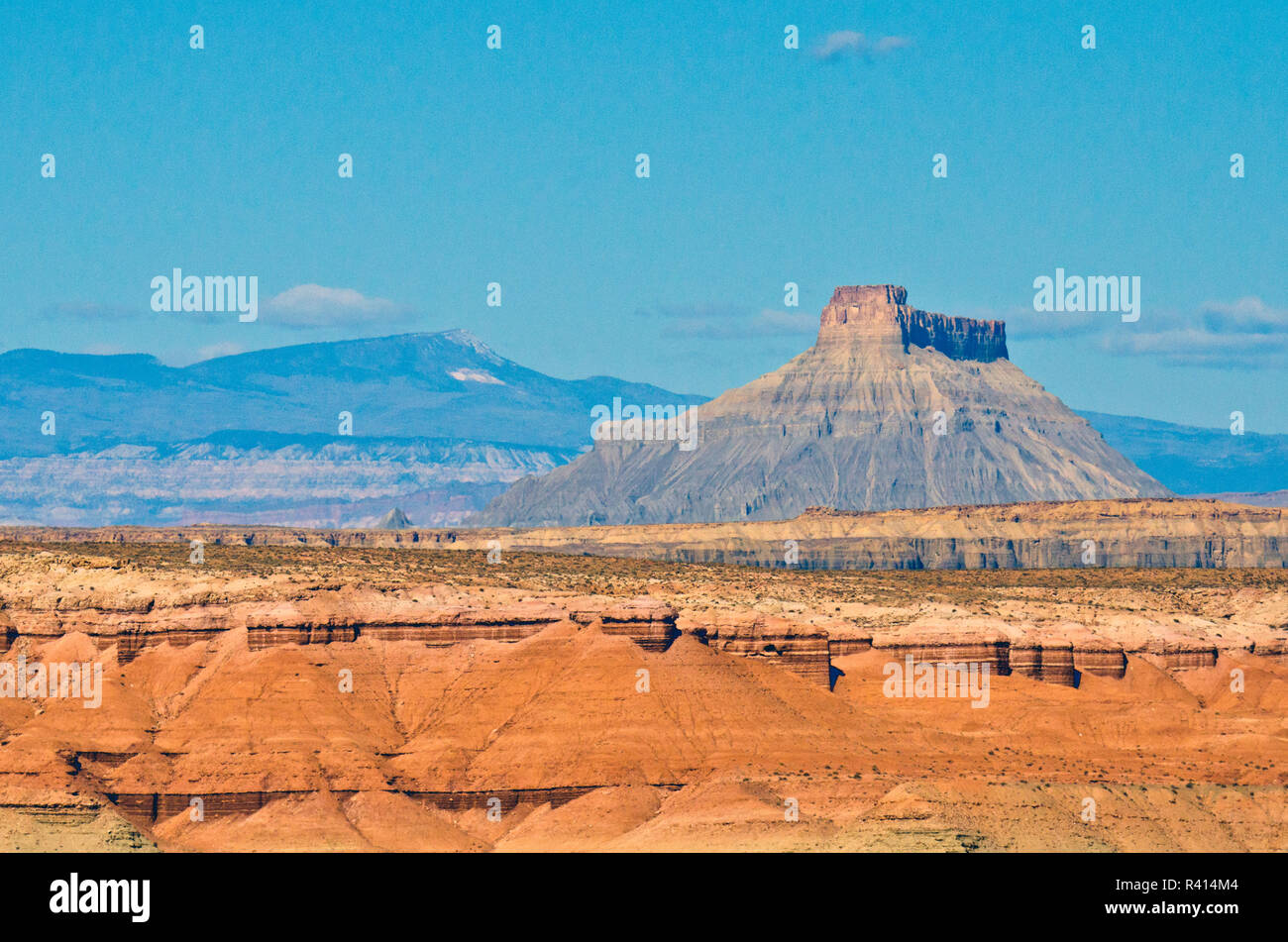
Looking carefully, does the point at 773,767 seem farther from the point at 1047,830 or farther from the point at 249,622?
the point at 249,622

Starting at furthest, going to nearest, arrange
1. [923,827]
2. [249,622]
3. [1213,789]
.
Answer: [249,622]
[1213,789]
[923,827]

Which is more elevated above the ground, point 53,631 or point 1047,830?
point 53,631

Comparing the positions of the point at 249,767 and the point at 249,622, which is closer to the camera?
the point at 249,767

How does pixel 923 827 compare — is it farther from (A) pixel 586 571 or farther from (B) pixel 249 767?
(A) pixel 586 571
